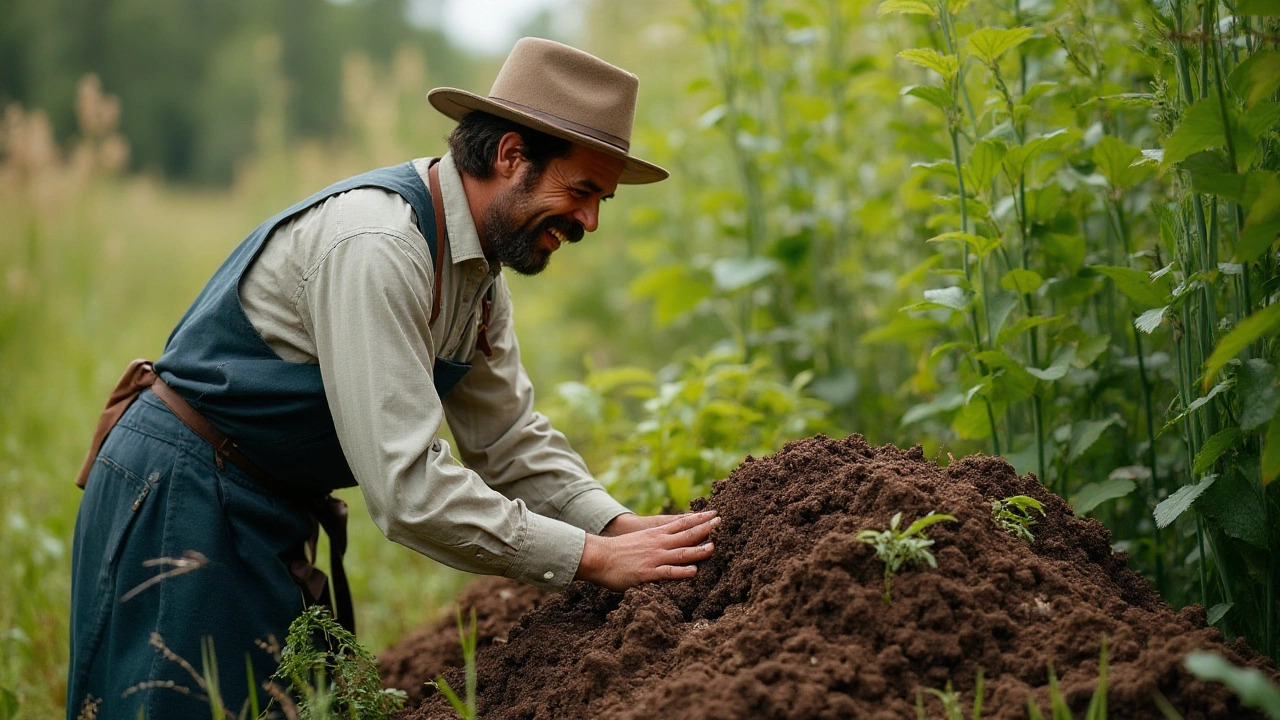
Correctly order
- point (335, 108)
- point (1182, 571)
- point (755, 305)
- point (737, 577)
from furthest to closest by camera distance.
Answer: point (335, 108) < point (755, 305) < point (1182, 571) < point (737, 577)

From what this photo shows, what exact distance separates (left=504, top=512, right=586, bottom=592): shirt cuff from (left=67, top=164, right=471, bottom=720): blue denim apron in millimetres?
598

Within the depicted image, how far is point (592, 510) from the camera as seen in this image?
287 cm

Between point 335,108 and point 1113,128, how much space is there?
20.1m

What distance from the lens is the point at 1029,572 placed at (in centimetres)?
199

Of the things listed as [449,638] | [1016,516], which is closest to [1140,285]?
[1016,516]

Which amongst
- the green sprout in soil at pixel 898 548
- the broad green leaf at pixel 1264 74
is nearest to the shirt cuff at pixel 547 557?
the green sprout in soil at pixel 898 548

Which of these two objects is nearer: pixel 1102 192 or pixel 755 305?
pixel 1102 192

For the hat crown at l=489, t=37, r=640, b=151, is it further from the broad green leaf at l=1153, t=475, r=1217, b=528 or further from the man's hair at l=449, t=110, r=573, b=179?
the broad green leaf at l=1153, t=475, r=1217, b=528

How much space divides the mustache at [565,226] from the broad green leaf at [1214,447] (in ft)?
5.15

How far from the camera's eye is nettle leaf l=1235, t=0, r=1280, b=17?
1.71 meters

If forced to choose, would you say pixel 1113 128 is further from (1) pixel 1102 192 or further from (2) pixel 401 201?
(2) pixel 401 201

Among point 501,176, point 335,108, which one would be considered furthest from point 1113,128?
point 335,108

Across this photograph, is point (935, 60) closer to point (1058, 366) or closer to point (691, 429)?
point (1058, 366)

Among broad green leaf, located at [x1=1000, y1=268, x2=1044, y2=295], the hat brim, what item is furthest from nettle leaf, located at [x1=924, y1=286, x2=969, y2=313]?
the hat brim
